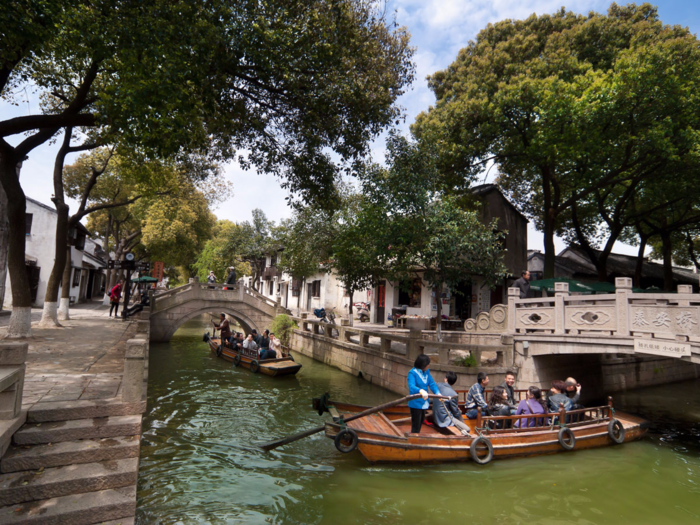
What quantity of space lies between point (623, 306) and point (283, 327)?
15379 mm

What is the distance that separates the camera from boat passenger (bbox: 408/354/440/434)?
7.29 meters

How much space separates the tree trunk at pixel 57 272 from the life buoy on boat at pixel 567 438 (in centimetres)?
1430

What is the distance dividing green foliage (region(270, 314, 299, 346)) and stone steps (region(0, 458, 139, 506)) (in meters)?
16.0

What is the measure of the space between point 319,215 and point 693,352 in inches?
708

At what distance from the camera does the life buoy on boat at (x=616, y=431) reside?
9.02m

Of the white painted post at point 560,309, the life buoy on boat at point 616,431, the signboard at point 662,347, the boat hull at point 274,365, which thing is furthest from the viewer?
the boat hull at point 274,365

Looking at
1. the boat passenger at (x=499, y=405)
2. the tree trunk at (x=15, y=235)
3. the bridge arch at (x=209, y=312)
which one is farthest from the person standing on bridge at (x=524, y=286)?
the bridge arch at (x=209, y=312)

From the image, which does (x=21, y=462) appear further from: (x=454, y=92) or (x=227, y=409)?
(x=454, y=92)

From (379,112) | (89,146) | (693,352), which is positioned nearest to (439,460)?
(693,352)

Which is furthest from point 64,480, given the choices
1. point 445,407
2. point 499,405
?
point 499,405

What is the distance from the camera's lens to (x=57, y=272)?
41.6 ft

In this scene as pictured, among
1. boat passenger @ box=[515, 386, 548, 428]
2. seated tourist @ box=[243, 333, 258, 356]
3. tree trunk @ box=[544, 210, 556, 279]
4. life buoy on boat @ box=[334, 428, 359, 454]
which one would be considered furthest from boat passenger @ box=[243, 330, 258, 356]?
tree trunk @ box=[544, 210, 556, 279]

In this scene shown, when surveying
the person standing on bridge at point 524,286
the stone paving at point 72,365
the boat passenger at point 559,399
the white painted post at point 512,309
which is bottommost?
the boat passenger at point 559,399

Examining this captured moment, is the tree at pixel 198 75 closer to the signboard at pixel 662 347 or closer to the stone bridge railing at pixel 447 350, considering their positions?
the stone bridge railing at pixel 447 350
